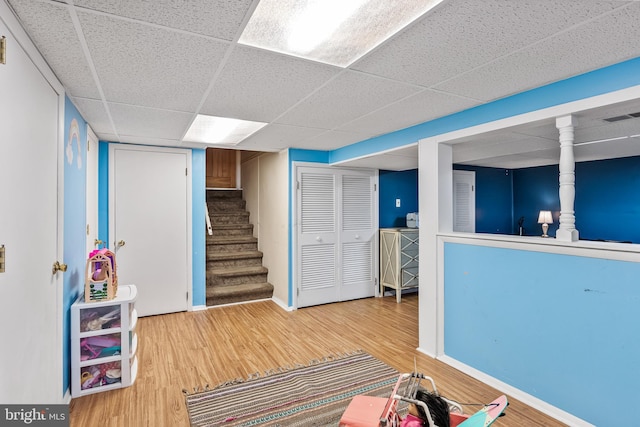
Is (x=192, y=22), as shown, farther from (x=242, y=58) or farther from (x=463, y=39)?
(x=463, y=39)

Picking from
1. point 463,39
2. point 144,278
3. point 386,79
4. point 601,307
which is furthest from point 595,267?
point 144,278

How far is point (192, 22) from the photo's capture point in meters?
1.43

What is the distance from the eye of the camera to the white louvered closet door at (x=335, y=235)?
4.51 m

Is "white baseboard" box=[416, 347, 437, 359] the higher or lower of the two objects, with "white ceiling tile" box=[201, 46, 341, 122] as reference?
lower

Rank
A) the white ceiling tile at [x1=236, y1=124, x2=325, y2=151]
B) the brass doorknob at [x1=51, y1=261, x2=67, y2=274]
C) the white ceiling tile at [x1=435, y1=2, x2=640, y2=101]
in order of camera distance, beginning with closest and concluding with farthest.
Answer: the white ceiling tile at [x1=435, y1=2, x2=640, y2=101], the brass doorknob at [x1=51, y1=261, x2=67, y2=274], the white ceiling tile at [x1=236, y1=124, x2=325, y2=151]

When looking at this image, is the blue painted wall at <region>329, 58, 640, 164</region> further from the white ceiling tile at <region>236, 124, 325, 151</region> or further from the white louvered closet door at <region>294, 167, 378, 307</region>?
the white louvered closet door at <region>294, 167, 378, 307</region>

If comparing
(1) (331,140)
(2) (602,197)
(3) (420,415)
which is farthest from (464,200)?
(3) (420,415)

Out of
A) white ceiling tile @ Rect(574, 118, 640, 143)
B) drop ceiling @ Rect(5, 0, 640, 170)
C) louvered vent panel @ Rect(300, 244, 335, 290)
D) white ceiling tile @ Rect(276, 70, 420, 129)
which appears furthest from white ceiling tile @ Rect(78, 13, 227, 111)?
white ceiling tile @ Rect(574, 118, 640, 143)

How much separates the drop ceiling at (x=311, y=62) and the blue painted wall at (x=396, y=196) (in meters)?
2.18

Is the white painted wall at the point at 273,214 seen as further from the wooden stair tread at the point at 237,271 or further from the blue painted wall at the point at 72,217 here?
the blue painted wall at the point at 72,217

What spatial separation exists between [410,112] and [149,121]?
235cm

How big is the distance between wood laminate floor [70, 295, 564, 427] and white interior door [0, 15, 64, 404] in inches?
19.8

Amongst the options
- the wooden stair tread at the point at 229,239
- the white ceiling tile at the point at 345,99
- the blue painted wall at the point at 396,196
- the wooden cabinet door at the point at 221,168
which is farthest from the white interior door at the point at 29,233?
the wooden cabinet door at the point at 221,168

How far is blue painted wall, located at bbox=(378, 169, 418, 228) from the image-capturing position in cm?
522
